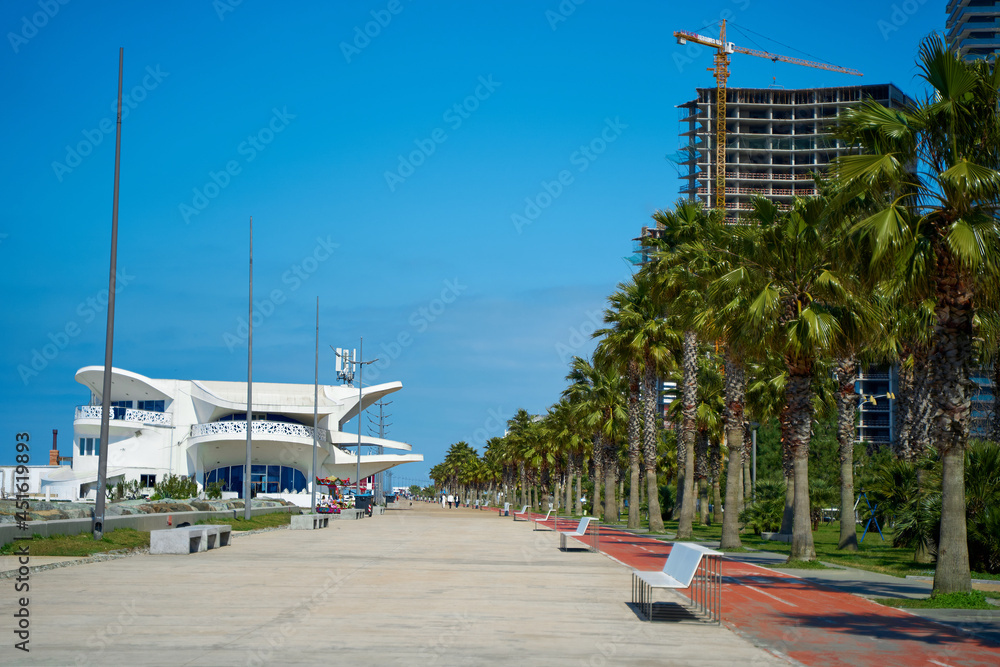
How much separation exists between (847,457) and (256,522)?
25.1 m

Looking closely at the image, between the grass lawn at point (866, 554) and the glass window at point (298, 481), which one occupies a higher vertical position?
the grass lawn at point (866, 554)

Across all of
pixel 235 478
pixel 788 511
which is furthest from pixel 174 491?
pixel 235 478

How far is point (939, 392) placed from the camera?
16.2 m

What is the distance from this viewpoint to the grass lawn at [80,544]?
2127cm

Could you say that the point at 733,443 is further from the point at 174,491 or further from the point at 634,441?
the point at 174,491

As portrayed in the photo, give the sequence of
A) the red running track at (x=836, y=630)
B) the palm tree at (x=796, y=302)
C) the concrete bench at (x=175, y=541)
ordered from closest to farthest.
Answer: the red running track at (x=836, y=630) < the palm tree at (x=796, y=302) < the concrete bench at (x=175, y=541)

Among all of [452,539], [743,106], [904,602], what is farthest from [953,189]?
[743,106]

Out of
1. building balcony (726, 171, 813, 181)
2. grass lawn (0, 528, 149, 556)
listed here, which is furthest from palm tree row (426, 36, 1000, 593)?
building balcony (726, 171, 813, 181)

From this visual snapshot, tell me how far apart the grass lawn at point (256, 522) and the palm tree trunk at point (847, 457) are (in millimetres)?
20257

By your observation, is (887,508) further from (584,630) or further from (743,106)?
(743,106)

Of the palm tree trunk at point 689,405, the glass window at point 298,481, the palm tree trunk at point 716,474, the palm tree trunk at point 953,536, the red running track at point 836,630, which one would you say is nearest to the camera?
the red running track at point 836,630

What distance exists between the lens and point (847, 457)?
2878 centimetres

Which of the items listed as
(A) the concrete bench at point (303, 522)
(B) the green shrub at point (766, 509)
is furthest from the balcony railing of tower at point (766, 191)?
(A) the concrete bench at point (303, 522)

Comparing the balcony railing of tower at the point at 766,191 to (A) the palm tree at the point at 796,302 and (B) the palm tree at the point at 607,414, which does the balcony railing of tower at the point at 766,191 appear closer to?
(B) the palm tree at the point at 607,414
